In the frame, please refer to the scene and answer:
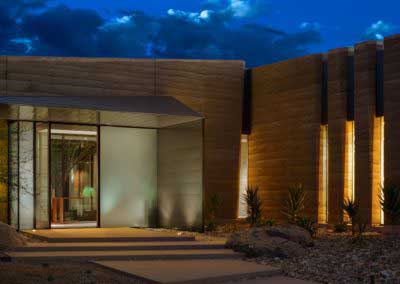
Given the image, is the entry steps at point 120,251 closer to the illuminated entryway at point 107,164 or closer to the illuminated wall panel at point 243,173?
the illuminated entryway at point 107,164

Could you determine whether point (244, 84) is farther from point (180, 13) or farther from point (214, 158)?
point (180, 13)

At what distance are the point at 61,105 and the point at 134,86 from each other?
11.7 ft

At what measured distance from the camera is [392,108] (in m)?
13.0

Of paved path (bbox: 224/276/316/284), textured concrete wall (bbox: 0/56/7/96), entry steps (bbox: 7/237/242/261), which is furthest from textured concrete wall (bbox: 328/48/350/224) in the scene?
textured concrete wall (bbox: 0/56/7/96)

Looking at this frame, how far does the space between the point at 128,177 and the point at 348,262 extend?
719cm

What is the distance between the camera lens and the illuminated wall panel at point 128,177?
14.6m

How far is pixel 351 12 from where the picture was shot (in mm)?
92438

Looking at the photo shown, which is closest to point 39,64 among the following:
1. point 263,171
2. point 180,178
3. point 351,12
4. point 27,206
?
point 27,206

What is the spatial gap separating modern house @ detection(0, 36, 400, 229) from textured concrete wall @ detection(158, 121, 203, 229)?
0.03 meters

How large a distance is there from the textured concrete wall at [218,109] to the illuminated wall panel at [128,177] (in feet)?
5.17

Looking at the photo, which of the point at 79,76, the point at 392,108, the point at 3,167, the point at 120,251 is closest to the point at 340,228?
the point at 392,108

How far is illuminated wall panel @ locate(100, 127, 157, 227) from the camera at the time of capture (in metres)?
14.6

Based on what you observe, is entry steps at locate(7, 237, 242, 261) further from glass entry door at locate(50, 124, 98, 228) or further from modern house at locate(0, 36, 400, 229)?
glass entry door at locate(50, 124, 98, 228)

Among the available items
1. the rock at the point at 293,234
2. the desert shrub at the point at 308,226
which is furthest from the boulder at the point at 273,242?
the desert shrub at the point at 308,226
